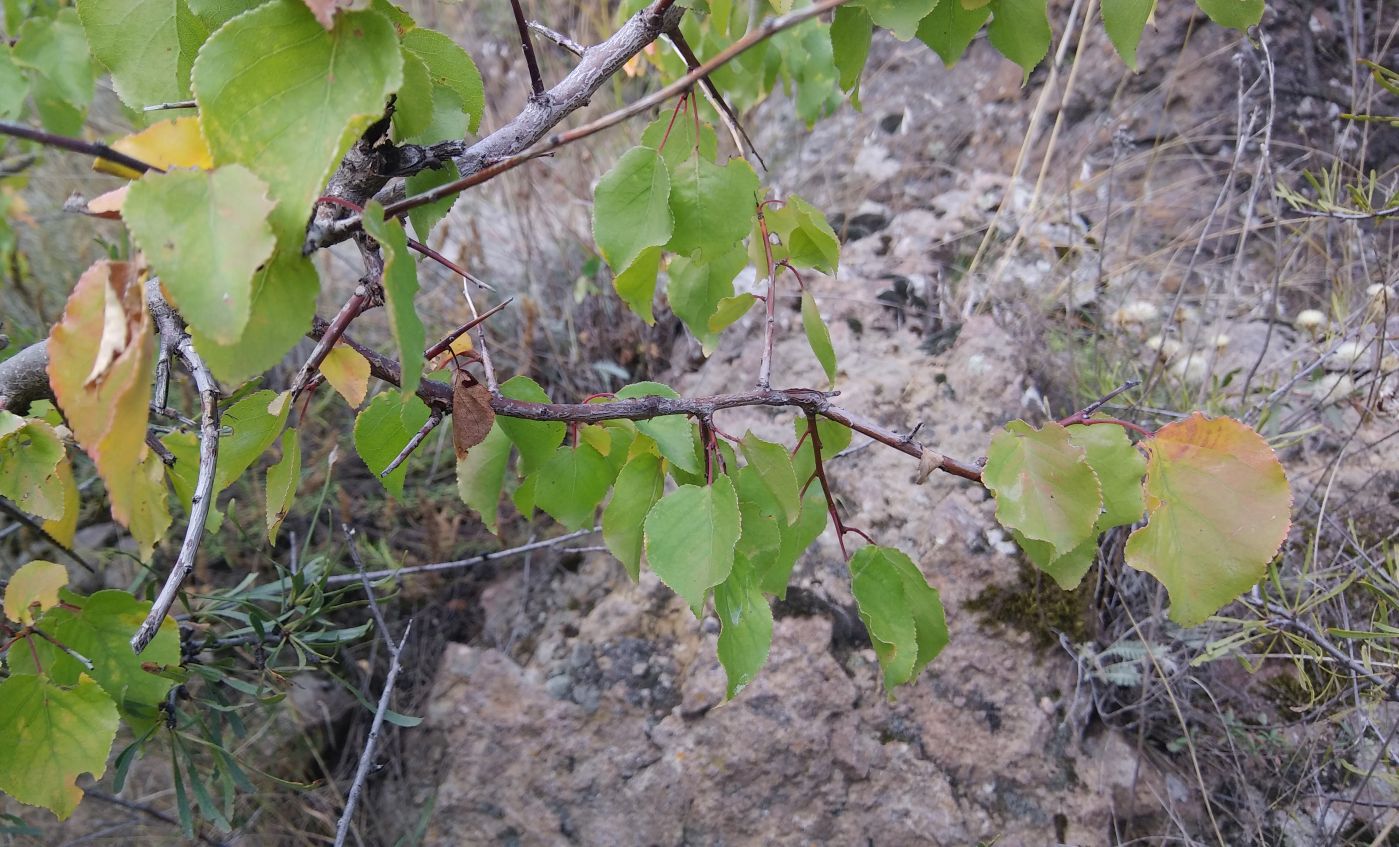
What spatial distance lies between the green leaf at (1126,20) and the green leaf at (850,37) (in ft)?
0.65

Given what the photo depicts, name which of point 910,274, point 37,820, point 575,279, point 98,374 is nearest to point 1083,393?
point 910,274

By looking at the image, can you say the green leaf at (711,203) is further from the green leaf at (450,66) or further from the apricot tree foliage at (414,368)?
the green leaf at (450,66)

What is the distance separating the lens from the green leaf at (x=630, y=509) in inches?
28.7

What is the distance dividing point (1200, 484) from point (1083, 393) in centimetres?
112

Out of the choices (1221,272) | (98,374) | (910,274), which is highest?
(98,374)

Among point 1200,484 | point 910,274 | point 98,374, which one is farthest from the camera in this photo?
point 910,274

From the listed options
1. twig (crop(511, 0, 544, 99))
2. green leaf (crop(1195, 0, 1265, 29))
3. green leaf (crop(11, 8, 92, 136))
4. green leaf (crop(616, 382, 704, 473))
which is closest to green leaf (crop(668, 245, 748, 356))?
green leaf (crop(616, 382, 704, 473))

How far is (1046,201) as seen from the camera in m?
2.28

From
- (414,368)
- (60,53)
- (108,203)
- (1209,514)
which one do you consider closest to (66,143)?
(108,203)

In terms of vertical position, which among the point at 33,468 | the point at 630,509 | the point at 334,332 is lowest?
the point at 630,509

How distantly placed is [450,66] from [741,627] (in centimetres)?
51

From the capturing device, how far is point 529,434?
756mm

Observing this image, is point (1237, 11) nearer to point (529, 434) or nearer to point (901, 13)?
point (901, 13)

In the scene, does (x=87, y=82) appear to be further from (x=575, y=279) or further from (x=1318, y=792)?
(x=1318, y=792)
